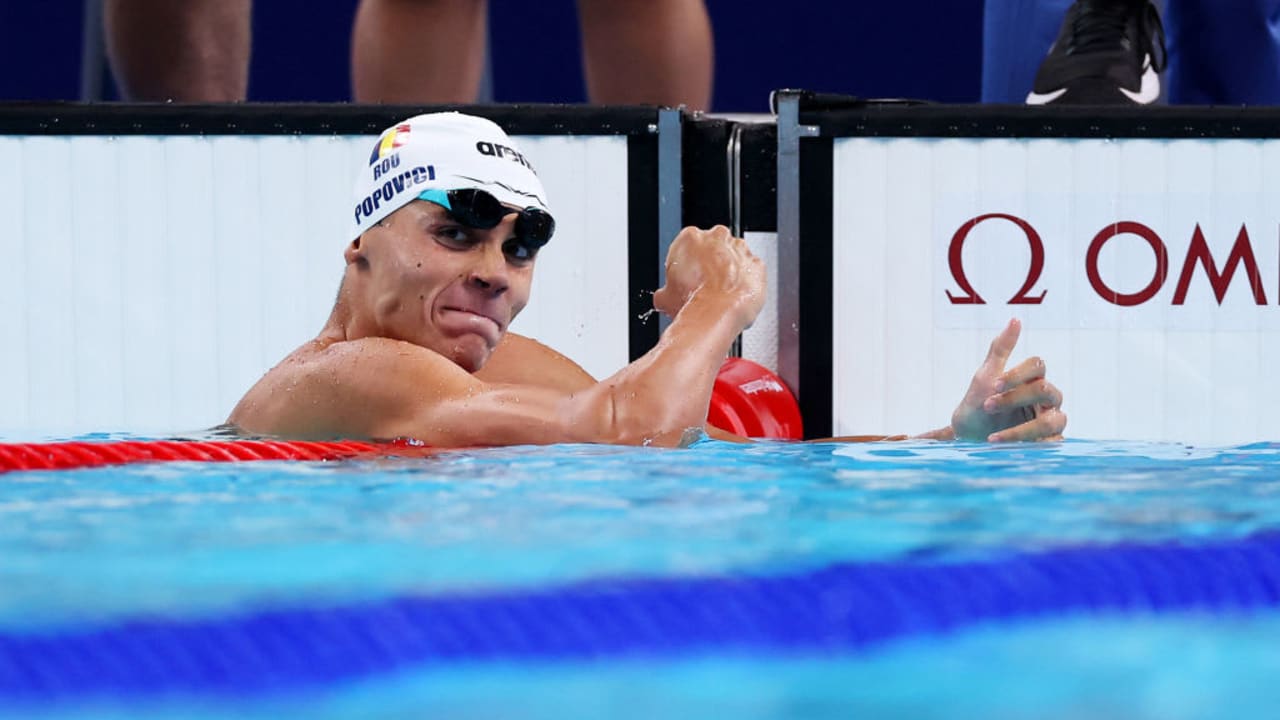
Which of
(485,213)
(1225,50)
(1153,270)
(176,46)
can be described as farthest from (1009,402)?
(176,46)

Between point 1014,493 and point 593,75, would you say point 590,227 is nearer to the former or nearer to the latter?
point 593,75

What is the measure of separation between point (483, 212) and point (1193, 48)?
2739mm

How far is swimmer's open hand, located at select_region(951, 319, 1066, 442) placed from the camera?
263cm

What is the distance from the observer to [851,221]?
3.76 meters

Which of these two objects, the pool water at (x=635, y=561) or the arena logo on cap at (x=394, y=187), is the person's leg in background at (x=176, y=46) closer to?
the arena logo on cap at (x=394, y=187)

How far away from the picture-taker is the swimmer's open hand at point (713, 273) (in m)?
2.66

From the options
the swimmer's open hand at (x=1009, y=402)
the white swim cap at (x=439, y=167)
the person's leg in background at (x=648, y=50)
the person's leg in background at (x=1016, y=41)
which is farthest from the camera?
the person's leg in background at (x=1016, y=41)

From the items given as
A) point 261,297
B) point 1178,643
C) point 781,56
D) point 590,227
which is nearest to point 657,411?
point 1178,643

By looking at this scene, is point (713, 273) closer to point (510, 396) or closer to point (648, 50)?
point (510, 396)

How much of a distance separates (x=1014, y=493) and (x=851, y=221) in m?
1.82

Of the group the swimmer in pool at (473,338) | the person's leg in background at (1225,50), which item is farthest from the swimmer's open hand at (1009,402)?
the person's leg in background at (1225,50)

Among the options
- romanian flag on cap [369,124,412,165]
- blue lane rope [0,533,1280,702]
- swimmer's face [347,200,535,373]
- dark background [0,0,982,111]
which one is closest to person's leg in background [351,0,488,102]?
romanian flag on cap [369,124,412,165]

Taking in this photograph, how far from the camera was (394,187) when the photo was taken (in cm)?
278

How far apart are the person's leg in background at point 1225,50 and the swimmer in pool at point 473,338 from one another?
2.13 meters
